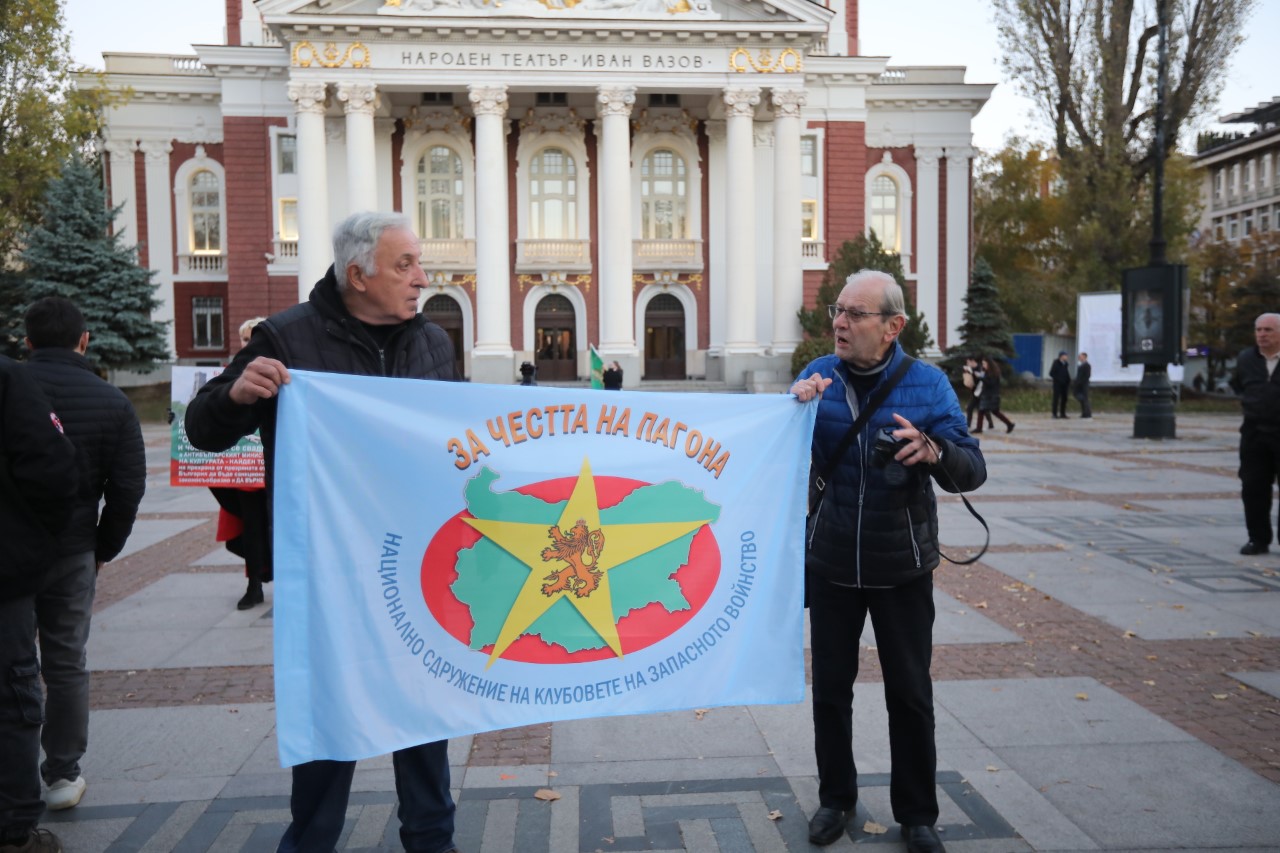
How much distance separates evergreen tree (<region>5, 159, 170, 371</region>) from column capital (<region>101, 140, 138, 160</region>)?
272 inches

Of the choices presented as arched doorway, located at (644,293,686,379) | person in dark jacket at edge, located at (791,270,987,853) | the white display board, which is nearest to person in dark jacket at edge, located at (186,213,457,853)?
person in dark jacket at edge, located at (791,270,987,853)

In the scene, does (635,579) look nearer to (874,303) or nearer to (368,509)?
(368,509)

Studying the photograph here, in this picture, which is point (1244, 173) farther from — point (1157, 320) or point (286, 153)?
point (286, 153)

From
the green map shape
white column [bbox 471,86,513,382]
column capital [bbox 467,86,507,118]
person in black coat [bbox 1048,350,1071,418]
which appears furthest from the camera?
white column [bbox 471,86,513,382]

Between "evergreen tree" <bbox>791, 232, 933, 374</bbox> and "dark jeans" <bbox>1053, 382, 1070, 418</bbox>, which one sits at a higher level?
"evergreen tree" <bbox>791, 232, 933, 374</bbox>

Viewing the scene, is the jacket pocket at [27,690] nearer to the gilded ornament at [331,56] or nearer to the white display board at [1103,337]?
the white display board at [1103,337]

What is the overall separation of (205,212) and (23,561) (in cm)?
4576

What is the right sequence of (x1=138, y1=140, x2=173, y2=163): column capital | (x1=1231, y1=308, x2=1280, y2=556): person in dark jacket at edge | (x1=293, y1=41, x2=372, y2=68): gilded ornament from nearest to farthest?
1. (x1=1231, y1=308, x2=1280, y2=556): person in dark jacket at edge
2. (x1=293, y1=41, x2=372, y2=68): gilded ornament
3. (x1=138, y1=140, x2=173, y2=163): column capital

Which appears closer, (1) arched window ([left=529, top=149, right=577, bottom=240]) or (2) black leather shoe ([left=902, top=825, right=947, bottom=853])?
(2) black leather shoe ([left=902, top=825, right=947, bottom=853])

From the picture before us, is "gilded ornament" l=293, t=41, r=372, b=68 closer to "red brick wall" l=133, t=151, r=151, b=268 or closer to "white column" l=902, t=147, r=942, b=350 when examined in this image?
"red brick wall" l=133, t=151, r=151, b=268

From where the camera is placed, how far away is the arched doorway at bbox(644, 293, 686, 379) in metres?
45.2

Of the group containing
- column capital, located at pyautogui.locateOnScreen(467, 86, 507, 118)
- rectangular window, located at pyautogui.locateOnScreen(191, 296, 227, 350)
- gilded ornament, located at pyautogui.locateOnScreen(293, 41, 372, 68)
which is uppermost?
gilded ornament, located at pyautogui.locateOnScreen(293, 41, 372, 68)

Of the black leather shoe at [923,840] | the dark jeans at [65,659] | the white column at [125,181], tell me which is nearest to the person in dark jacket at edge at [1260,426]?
the black leather shoe at [923,840]

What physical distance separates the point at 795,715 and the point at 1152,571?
5172mm
